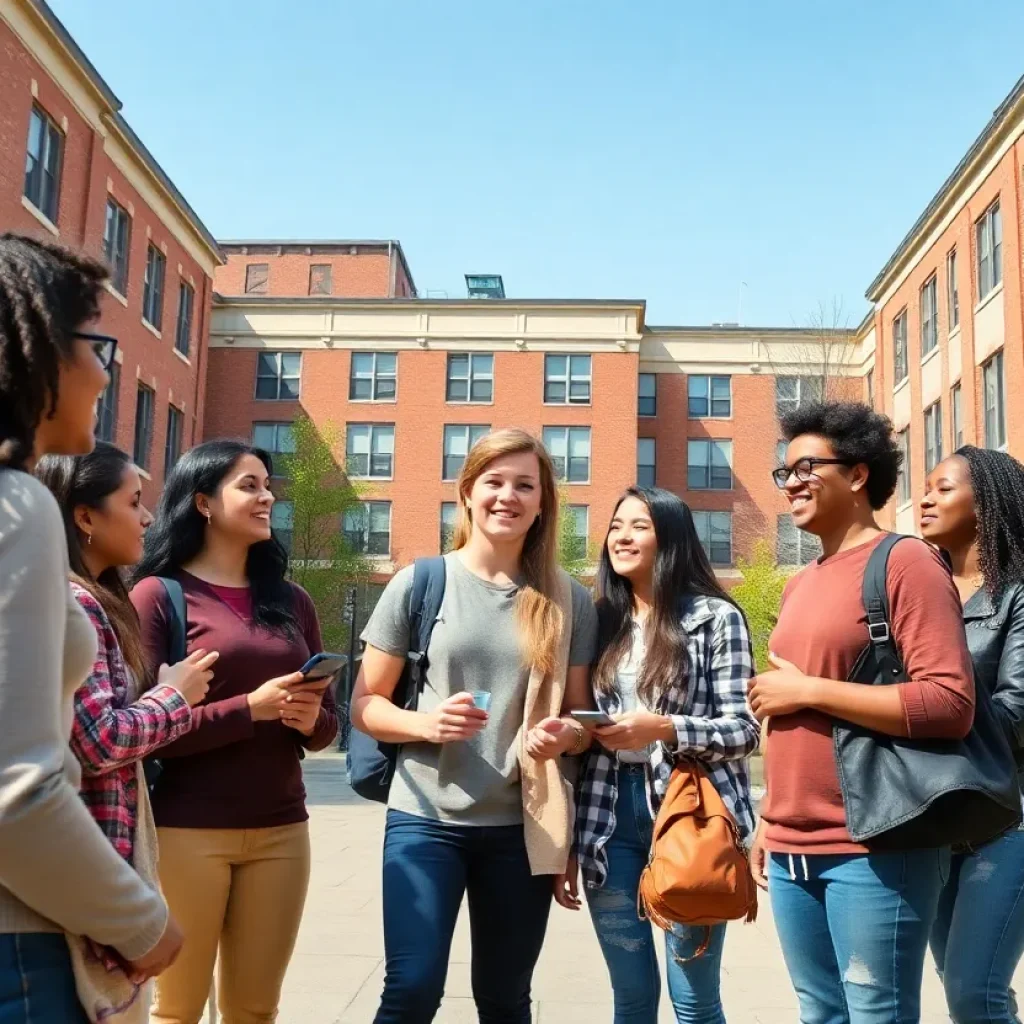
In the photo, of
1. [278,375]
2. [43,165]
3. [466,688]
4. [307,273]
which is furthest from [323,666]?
[307,273]

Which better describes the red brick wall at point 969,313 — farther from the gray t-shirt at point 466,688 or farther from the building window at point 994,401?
the gray t-shirt at point 466,688

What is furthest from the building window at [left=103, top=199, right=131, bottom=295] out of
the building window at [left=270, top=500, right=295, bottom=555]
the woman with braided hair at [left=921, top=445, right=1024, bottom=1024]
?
the woman with braided hair at [left=921, top=445, right=1024, bottom=1024]

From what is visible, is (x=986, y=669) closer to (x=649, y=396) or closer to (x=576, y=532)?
(x=576, y=532)

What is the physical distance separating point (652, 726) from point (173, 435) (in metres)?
30.8

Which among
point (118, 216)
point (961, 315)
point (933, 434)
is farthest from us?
point (933, 434)

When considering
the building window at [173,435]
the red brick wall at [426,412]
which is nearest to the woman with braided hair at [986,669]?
the building window at [173,435]

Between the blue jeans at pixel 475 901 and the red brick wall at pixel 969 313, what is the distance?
24.1 meters

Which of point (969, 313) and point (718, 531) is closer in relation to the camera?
point (969, 313)

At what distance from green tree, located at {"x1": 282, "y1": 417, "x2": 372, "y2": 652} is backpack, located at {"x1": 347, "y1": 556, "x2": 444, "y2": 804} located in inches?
1339

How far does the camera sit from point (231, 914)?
355 cm

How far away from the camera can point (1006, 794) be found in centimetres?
298

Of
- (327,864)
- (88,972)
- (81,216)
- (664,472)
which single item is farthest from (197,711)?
(664,472)

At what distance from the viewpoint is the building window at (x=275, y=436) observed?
41438 millimetres

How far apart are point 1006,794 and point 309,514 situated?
1422 inches
